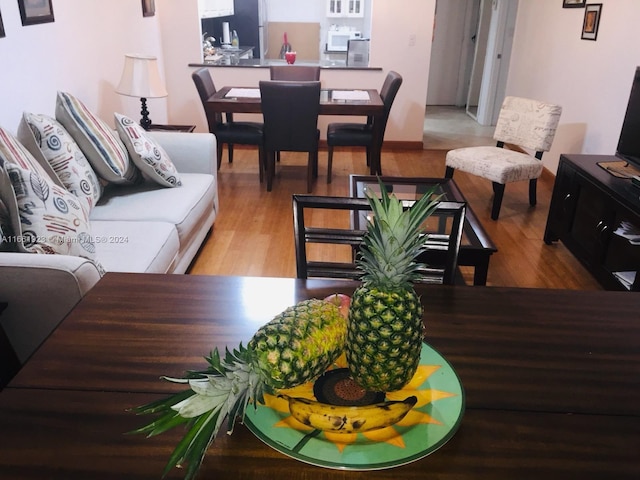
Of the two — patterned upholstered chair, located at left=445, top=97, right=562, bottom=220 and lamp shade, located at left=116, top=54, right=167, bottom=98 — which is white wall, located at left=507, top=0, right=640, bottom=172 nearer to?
patterned upholstered chair, located at left=445, top=97, right=562, bottom=220

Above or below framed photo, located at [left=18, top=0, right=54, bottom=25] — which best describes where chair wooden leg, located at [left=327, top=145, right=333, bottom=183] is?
below

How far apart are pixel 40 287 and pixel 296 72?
12.7 feet

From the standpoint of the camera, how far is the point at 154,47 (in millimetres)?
4926

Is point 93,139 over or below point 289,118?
over

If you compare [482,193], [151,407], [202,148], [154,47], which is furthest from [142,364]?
[154,47]

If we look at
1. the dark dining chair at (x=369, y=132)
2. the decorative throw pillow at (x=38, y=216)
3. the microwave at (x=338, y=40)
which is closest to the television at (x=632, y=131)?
the dark dining chair at (x=369, y=132)

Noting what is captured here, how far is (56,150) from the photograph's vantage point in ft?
7.91

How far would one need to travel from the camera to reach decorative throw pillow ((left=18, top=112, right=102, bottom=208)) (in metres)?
2.37

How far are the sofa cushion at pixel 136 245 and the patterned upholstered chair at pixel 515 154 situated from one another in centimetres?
229

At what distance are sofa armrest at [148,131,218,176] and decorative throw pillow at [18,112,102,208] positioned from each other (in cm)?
76

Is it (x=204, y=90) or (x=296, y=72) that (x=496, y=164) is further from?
(x=204, y=90)

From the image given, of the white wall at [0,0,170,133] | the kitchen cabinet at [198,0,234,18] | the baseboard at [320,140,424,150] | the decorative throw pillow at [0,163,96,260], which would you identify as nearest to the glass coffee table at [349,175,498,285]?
the decorative throw pillow at [0,163,96,260]

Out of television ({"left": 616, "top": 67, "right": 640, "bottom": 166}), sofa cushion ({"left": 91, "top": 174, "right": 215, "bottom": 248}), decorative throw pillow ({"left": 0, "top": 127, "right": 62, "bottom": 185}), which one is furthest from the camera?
television ({"left": 616, "top": 67, "right": 640, "bottom": 166})

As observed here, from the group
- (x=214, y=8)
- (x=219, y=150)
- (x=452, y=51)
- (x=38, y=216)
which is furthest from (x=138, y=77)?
(x=452, y=51)
